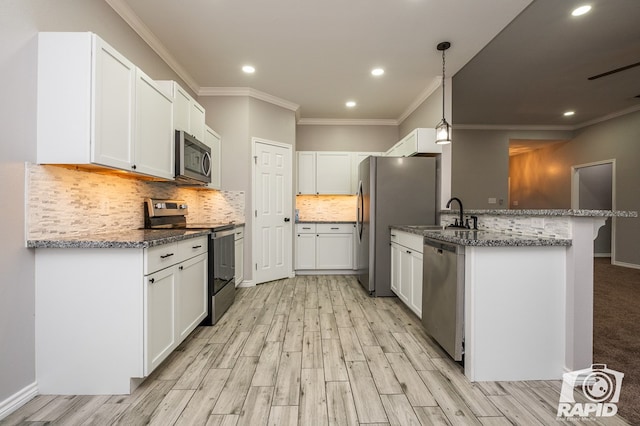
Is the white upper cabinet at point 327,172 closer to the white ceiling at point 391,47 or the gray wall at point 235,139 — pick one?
the white ceiling at point 391,47

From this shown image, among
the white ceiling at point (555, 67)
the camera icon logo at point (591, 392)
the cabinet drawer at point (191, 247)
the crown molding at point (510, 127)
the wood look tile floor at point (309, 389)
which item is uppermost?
the crown molding at point (510, 127)

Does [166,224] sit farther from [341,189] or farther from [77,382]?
[341,189]

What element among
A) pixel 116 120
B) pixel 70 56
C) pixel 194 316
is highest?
pixel 70 56

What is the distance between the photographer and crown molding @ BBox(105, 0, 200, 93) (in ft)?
7.55

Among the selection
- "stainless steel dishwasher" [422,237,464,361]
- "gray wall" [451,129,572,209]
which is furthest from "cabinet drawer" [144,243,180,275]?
"gray wall" [451,129,572,209]

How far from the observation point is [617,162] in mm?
5387

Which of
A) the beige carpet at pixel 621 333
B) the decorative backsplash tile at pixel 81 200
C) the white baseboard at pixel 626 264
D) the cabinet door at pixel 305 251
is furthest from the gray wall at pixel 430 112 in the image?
the white baseboard at pixel 626 264

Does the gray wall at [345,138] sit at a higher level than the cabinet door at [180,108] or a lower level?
higher

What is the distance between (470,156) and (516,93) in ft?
6.41

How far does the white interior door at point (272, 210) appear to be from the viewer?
13.3 feet

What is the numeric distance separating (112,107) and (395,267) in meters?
2.98

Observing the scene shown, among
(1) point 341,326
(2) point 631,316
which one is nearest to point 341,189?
(1) point 341,326

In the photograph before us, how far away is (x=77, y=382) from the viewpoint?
63.9 inches

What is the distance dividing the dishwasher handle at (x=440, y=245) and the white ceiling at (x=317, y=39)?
76.0 inches
